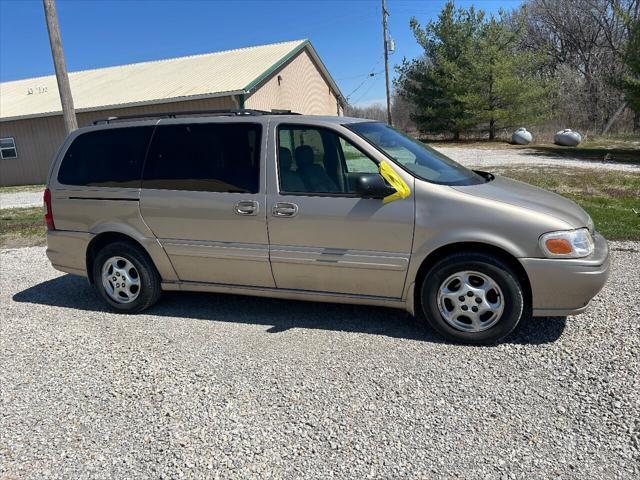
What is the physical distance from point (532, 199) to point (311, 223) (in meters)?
1.75

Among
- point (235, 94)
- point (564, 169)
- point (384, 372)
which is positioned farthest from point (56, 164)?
point (564, 169)

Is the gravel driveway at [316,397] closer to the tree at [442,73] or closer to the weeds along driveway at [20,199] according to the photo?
the weeds along driveway at [20,199]

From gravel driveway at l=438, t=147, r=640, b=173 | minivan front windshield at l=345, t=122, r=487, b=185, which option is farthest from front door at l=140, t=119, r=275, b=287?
gravel driveway at l=438, t=147, r=640, b=173

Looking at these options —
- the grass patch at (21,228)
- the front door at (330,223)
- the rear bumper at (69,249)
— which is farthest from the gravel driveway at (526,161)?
the rear bumper at (69,249)

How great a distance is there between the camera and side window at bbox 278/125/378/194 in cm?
400

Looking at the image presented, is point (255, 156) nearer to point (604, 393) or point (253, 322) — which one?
point (253, 322)

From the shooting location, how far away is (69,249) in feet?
16.0

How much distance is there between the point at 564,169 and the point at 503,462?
44.8ft

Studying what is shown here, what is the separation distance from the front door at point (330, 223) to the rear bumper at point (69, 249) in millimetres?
2118

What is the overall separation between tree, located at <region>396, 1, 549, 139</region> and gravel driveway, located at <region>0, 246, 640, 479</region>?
81.6ft

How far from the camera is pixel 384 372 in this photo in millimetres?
3371

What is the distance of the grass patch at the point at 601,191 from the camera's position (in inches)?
275

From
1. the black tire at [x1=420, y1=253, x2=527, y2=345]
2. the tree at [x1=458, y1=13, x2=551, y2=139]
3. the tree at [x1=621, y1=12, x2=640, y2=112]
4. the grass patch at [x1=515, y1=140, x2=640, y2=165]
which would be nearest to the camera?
the black tire at [x1=420, y1=253, x2=527, y2=345]

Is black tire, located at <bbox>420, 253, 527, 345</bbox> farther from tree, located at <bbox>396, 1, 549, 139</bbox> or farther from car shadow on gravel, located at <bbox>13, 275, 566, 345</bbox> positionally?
tree, located at <bbox>396, 1, 549, 139</bbox>
